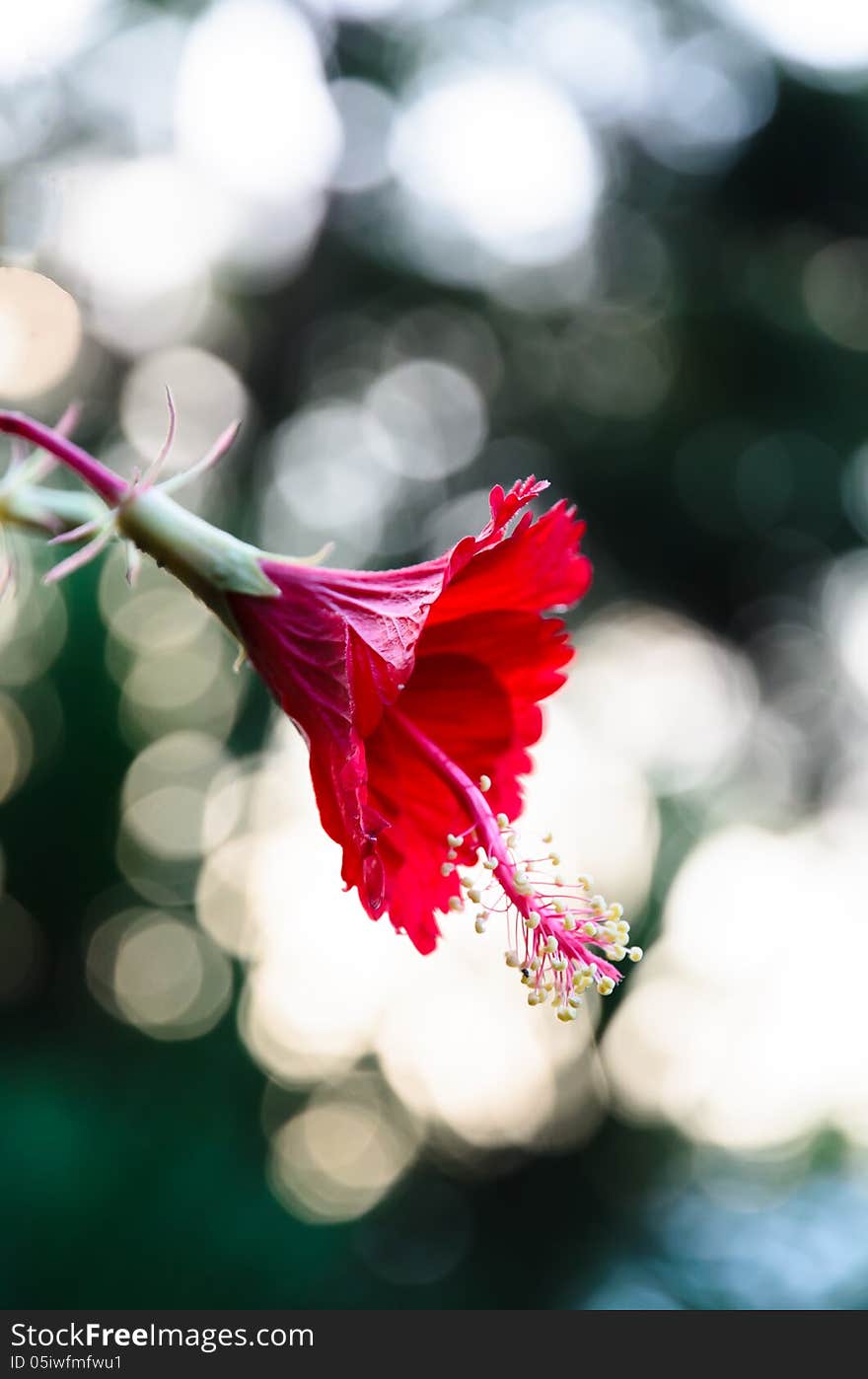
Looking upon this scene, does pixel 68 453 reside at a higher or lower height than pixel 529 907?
higher

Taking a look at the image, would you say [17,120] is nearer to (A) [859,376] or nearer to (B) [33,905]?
(B) [33,905]

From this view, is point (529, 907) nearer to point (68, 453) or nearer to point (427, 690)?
point (427, 690)

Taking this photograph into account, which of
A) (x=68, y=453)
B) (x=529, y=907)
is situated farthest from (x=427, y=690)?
(x=68, y=453)

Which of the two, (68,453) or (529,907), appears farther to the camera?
(529,907)

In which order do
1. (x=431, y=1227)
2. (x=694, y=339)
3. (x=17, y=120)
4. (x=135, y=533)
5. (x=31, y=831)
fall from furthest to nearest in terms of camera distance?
(x=694, y=339) → (x=431, y=1227) → (x=31, y=831) → (x=17, y=120) → (x=135, y=533)

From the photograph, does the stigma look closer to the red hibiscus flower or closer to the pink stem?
the red hibiscus flower

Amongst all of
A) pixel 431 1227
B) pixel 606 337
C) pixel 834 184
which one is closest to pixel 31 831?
pixel 431 1227

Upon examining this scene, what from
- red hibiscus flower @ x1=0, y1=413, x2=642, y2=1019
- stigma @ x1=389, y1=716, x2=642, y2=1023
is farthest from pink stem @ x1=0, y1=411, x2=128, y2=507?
stigma @ x1=389, y1=716, x2=642, y2=1023
